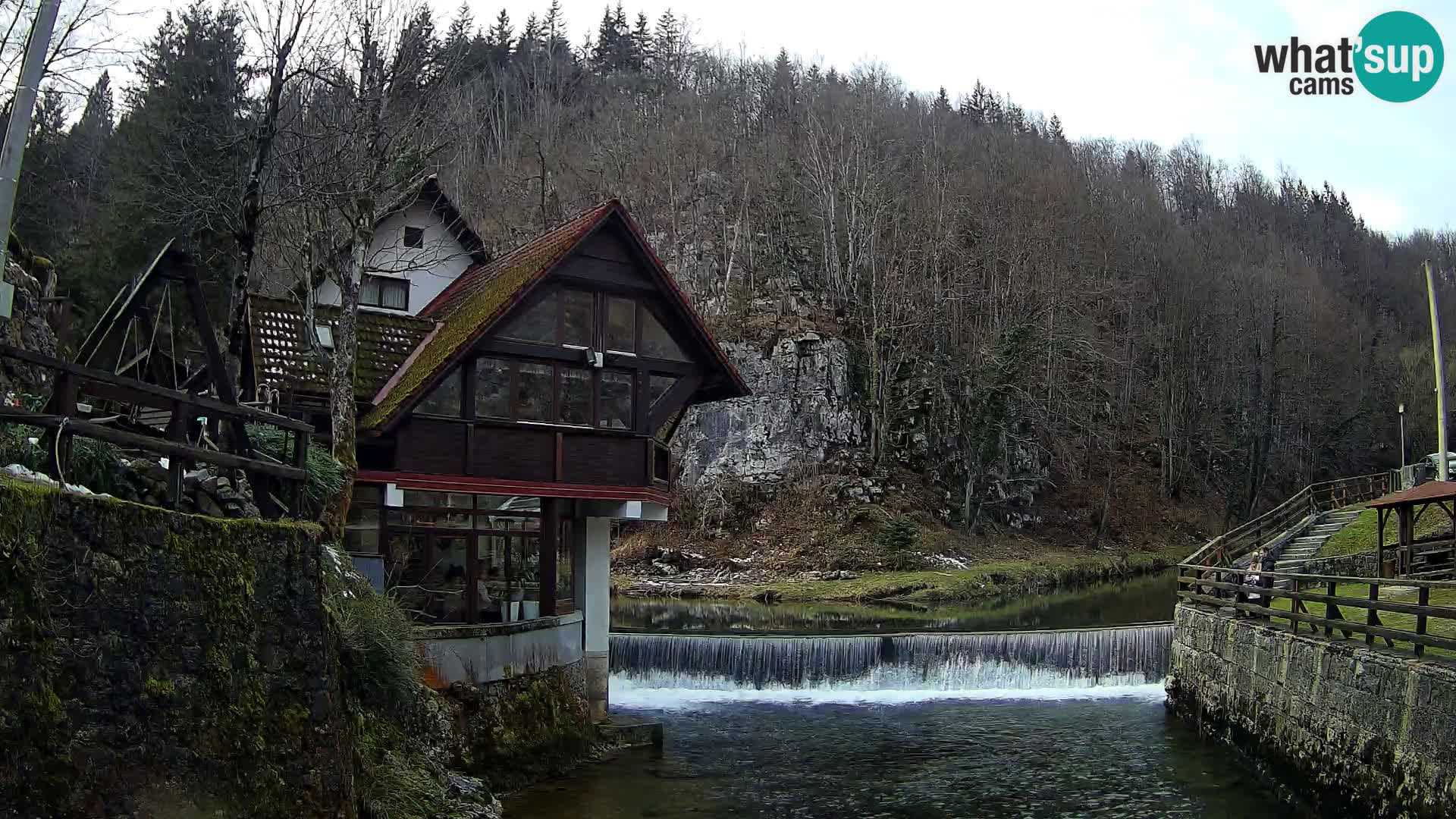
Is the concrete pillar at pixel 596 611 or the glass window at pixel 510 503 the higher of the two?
the glass window at pixel 510 503

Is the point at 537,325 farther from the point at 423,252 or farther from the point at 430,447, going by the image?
the point at 423,252

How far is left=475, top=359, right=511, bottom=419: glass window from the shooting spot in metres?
18.4

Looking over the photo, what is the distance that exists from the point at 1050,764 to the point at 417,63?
1496 centimetres

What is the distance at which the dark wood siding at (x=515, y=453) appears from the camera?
59.7ft

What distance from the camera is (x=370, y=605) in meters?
12.6

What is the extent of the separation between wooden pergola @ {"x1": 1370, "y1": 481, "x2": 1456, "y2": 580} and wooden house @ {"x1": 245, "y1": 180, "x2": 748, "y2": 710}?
14819 millimetres

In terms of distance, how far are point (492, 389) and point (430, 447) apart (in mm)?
1402

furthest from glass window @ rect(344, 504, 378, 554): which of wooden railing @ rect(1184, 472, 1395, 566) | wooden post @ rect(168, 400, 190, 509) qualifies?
wooden railing @ rect(1184, 472, 1395, 566)

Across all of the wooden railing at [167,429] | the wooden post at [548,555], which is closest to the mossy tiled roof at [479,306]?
the wooden post at [548,555]

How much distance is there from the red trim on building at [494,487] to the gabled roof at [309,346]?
6.95 feet

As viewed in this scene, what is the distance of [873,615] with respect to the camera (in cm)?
3438

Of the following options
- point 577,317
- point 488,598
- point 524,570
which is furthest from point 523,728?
point 577,317

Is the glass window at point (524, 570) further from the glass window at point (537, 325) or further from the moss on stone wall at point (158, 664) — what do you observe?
the moss on stone wall at point (158, 664)

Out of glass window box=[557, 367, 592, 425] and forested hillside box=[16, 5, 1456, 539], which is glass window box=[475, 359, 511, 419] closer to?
glass window box=[557, 367, 592, 425]
